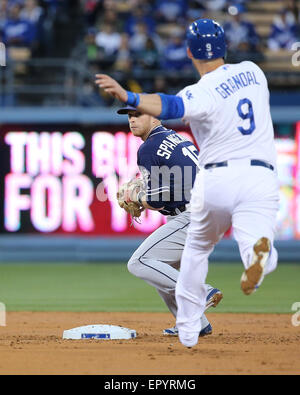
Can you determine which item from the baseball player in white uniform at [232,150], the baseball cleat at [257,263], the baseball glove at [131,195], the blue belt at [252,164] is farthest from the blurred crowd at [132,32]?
the baseball cleat at [257,263]

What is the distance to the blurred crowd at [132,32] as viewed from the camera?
15.8m

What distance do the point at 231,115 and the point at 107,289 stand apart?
646cm

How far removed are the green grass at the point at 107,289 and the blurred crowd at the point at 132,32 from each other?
388 centimetres

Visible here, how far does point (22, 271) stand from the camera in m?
14.1

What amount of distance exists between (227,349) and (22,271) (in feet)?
26.9

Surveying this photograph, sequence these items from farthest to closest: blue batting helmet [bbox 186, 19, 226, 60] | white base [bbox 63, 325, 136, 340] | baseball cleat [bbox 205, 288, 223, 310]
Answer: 1. white base [bbox 63, 325, 136, 340]
2. baseball cleat [bbox 205, 288, 223, 310]
3. blue batting helmet [bbox 186, 19, 226, 60]

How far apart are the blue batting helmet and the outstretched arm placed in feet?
2.01

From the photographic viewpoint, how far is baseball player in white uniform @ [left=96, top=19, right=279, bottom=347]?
17.6 feet

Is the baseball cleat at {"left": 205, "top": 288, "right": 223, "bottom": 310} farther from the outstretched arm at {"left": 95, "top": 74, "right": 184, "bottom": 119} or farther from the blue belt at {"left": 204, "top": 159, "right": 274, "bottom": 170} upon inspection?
the outstretched arm at {"left": 95, "top": 74, "right": 184, "bottom": 119}
